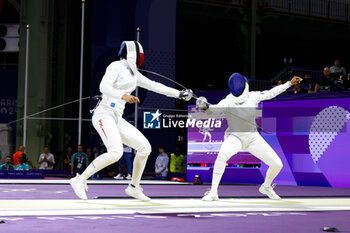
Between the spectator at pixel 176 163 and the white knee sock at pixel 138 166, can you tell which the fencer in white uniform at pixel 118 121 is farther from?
the spectator at pixel 176 163

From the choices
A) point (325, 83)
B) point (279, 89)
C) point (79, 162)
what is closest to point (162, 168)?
point (79, 162)

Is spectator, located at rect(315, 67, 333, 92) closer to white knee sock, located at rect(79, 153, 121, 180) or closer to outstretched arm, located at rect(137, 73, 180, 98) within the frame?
outstretched arm, located at rect(137, 73, 180, 98)

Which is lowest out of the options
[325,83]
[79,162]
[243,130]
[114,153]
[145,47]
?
[79,162]

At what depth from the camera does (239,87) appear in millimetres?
8547

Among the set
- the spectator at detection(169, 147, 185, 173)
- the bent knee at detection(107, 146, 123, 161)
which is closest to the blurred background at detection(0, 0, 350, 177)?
the spectator at detection(169, 147, 185, 173)

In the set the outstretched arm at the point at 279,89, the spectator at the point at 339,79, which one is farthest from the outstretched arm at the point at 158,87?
the spectator at the point at 339,79

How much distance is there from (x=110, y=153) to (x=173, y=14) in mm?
15475

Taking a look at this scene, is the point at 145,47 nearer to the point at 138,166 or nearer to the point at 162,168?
the point at 162,168

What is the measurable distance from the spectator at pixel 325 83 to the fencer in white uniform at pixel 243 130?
748 cm

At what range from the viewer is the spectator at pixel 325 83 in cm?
1591

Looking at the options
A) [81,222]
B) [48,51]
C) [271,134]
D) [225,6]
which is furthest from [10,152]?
[81,222]

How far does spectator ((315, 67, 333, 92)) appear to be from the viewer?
15.9 m

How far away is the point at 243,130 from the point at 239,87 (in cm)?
55

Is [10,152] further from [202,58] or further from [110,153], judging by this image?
[110,153]
